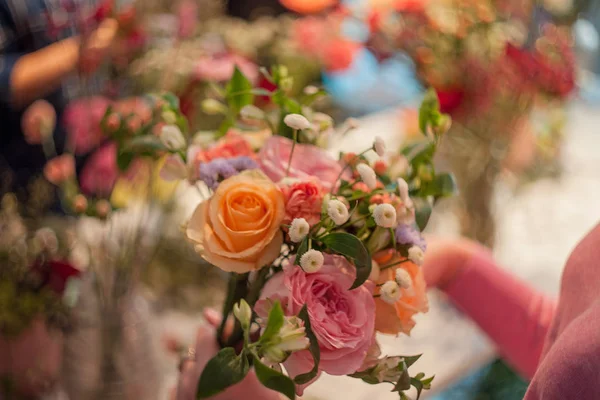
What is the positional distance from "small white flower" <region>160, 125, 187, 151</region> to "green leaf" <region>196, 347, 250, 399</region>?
21cm

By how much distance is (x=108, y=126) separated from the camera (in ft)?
2.34

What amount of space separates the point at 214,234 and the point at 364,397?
1.80 feet

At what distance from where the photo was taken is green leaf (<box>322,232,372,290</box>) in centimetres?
47

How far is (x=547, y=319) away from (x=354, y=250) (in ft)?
1.45

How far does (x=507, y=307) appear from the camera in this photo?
821 millimetres

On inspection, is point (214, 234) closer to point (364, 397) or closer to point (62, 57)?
point (364, 397)

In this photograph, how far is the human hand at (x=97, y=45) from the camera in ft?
2.61

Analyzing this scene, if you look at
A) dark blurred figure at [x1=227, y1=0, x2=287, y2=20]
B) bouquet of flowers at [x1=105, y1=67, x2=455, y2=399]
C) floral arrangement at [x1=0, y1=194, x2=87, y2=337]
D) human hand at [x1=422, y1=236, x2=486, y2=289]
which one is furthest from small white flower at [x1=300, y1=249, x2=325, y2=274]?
dark blurred figure at [x1=227, y1=0, x2=287, y2=20]

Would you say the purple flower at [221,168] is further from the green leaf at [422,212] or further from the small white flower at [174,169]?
the green leaf at [422,212]

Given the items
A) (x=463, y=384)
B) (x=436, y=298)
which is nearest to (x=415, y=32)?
(x=436, y=298)

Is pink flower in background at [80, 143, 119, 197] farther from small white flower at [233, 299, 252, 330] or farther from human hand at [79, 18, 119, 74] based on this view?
small white flower at [233, 299, 252, 330]

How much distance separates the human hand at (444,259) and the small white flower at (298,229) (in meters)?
0.33

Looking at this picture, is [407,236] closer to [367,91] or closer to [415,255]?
[415,255]

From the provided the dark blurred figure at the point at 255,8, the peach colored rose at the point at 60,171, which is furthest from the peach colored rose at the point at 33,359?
the dark blurred figure at the point at 255,8
